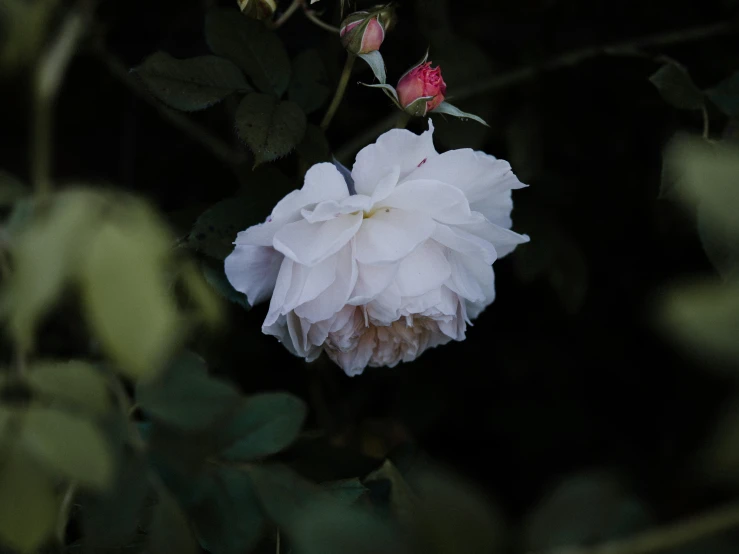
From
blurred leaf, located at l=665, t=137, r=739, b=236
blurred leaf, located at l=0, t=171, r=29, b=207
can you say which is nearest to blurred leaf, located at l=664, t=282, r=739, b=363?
blurred leaf, located at l=665, t=137, r=739, b=236

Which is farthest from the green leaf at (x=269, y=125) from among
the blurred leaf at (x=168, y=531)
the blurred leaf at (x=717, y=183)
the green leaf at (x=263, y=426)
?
the blurred leaf at (x=717, y=183)

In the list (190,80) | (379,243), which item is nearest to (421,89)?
(379,243)

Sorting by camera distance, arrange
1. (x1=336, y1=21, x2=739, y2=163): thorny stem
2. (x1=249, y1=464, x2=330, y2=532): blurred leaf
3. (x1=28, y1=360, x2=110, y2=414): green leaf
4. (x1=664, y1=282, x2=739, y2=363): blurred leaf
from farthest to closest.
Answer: (x1=336, y1=21, x2=739, y2=163): thorny stem, (x1=249, y1=464, x2=330, y2=532): blurred leaf, (x1=28, y1=360, x2=110, y2=414): green leaf, (x1=664, y1=282, x2=739, y2=363): blurred leaf

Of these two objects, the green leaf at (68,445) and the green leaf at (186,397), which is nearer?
the green leaf at (68,445)

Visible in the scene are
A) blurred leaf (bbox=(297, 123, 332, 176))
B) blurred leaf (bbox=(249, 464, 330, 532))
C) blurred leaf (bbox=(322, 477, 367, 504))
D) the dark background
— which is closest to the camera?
blurred leaf (bbox=(249, 464, 330, 532))

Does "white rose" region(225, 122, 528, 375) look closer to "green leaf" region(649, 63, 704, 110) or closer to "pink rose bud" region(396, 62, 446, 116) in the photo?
"pink rose bud" region(396, 62, 446, 116)

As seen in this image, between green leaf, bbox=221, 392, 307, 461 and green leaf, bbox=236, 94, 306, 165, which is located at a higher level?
green leaf, bbox=236, 94, 306, 165

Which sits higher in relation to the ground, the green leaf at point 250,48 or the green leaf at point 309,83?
the green leaf at point 250,48

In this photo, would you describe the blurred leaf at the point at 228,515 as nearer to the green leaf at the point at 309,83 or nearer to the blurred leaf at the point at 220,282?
the blurred leaf at the point at 220,282
